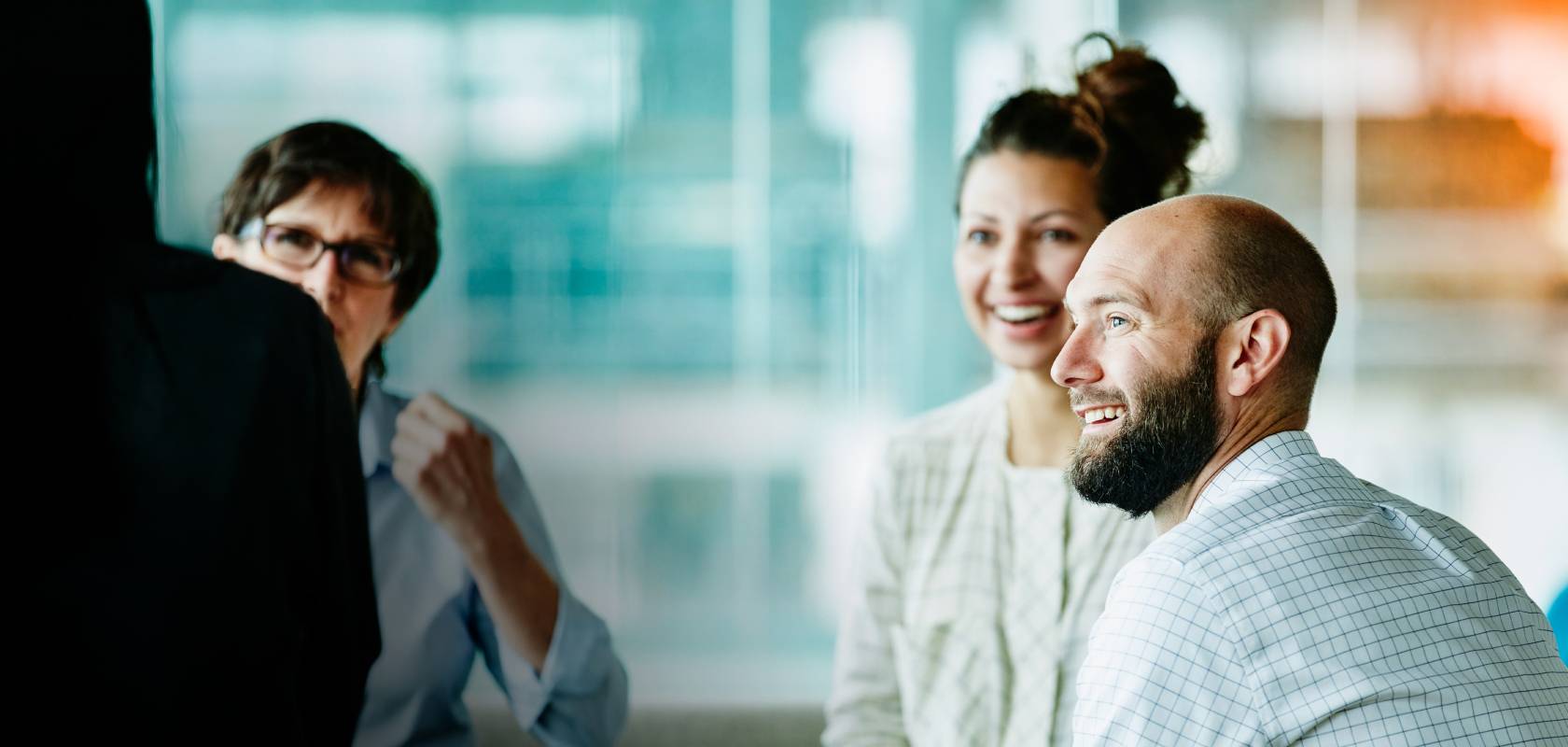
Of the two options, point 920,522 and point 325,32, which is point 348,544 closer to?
point 920,522

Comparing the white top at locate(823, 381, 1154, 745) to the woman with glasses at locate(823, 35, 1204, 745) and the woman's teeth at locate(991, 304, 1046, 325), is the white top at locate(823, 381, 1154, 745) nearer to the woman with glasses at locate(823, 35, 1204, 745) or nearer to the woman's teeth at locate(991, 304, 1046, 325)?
the woman with glasses at locate(823, 35, 1204, 745)

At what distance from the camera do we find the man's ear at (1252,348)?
3.60 ft

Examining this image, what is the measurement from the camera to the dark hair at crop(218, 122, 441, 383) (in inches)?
62.6

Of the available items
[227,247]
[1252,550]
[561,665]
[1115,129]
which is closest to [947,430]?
[1115,129]

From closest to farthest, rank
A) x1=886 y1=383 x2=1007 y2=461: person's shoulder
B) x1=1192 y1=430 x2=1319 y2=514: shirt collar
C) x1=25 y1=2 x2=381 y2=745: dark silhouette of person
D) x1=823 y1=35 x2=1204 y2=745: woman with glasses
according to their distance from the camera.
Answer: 1. x1=25 y1=2 x2=381 y2=745: dark silhouette of person
2. x1=1192 y1=430 x2=1319 y2=514: shirt collar
3. x1=823 y1=35 x2=1204 y2=745: woman with glasses
4. x1=886 y1=383 x2=1007 y2=461: person's shoulder

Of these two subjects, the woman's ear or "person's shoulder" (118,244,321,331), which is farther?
the woman's ear

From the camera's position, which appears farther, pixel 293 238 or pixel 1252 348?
pixel 293 238

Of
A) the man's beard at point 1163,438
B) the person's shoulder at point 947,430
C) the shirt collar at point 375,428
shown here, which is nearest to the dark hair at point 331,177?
the shirt collar at point 375,428

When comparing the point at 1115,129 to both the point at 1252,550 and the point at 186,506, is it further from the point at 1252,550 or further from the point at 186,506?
the point at 186,506

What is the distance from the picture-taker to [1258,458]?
1.07 meters

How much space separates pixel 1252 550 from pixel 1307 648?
0.08 metres

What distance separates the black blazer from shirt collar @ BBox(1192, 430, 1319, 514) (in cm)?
70

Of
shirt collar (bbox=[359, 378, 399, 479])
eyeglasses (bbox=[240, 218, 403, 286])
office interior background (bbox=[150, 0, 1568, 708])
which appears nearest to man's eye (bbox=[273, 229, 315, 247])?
eyeglasses (bbox=[240, 218, 403, 286])

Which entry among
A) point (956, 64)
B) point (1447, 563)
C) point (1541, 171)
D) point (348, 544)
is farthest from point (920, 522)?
point (1541, 171)
